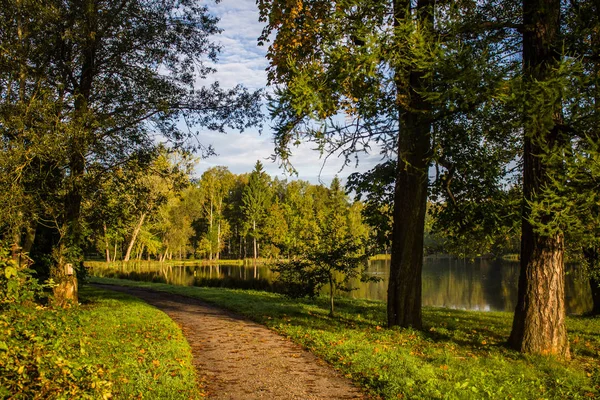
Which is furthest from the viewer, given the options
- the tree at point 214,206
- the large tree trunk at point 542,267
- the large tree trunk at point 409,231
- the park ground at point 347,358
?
the tree at point 214,206

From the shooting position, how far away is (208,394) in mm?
5547

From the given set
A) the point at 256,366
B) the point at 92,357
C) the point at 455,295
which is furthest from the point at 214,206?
the point at 92,357

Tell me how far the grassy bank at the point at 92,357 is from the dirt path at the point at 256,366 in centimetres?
34

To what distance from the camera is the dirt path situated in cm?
557

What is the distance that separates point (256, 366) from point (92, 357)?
7.65ft

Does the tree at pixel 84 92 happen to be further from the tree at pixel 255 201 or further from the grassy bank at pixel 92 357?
the tree at pixel 255 201

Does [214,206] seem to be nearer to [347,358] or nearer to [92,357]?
[347,358]

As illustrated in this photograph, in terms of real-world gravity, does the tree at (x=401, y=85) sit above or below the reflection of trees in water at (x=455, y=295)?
above

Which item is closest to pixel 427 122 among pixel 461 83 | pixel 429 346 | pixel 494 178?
pixel 461 83

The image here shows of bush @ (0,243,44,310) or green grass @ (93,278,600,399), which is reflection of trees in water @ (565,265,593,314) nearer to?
green grass @ (93,278,600,399)

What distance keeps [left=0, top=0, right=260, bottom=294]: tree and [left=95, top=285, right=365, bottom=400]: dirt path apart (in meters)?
4.83

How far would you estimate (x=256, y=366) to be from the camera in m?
6.74

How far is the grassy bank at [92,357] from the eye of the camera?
3.17 metres

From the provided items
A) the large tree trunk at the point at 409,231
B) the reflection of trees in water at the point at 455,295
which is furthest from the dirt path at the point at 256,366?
the reflection of trees in water at the point at 455,295
